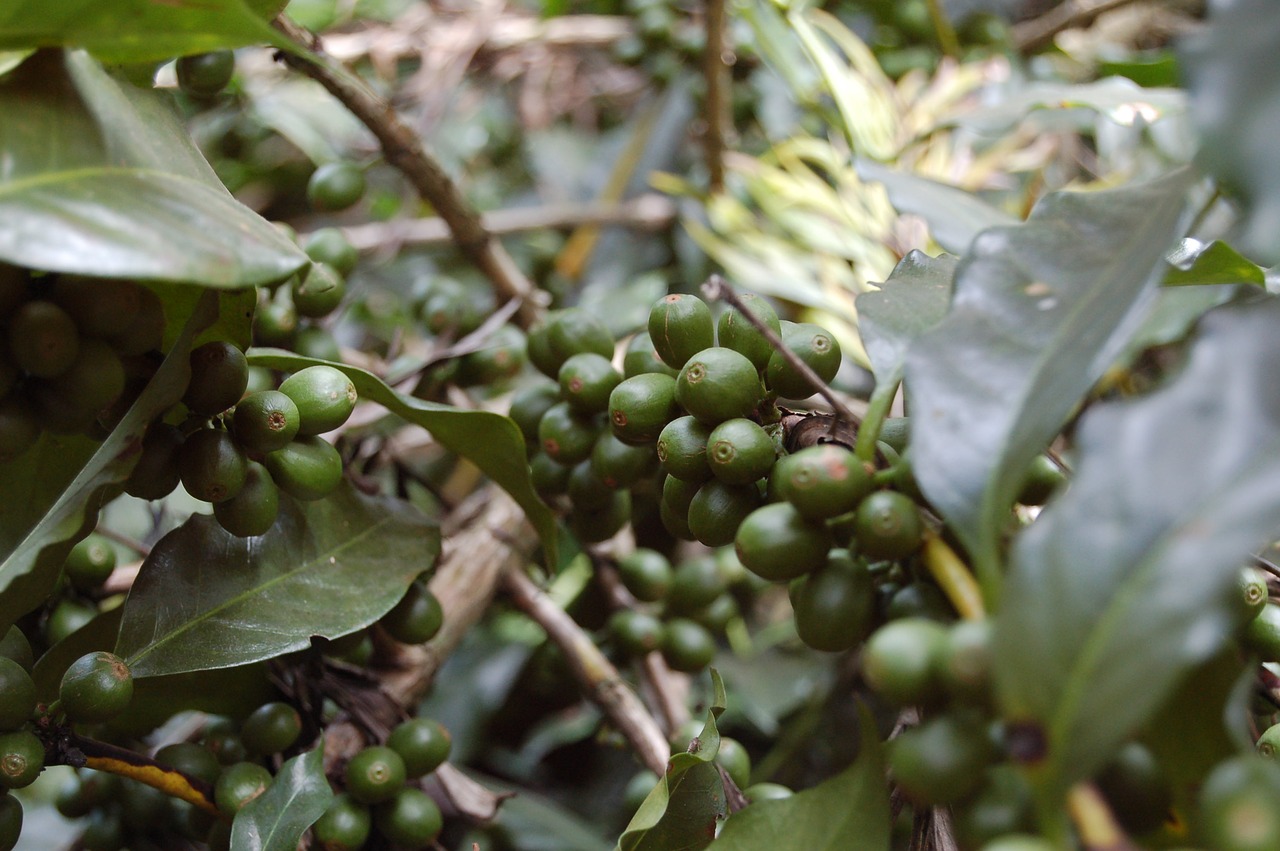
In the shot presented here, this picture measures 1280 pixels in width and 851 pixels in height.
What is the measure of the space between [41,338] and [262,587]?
0.29 m

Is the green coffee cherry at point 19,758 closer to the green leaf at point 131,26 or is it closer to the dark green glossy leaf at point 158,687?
the dark green glossy leaf at point 158,687

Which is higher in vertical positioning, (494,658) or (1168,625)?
(1168,625)

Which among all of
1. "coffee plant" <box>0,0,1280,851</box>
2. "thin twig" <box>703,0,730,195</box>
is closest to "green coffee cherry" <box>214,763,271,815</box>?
"coffee plant" <box>0,0,1280,851</box>

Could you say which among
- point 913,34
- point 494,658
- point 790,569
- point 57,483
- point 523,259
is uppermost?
point 790,569

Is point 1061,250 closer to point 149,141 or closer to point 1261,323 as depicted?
point 1261,323

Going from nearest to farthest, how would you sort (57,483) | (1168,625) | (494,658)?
(1168,625) → (57,483) → (494,658)

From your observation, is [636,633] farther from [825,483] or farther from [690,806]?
[825,483]

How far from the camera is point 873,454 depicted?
1.72 feet

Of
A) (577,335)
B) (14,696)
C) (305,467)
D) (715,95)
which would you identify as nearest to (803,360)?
(577,335)

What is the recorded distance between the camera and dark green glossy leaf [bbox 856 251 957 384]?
56cm

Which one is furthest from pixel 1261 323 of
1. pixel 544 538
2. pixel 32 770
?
pixel 32 770

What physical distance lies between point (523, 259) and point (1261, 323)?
1.64m

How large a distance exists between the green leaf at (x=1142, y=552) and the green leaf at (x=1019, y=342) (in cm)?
4

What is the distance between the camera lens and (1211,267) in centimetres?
64
